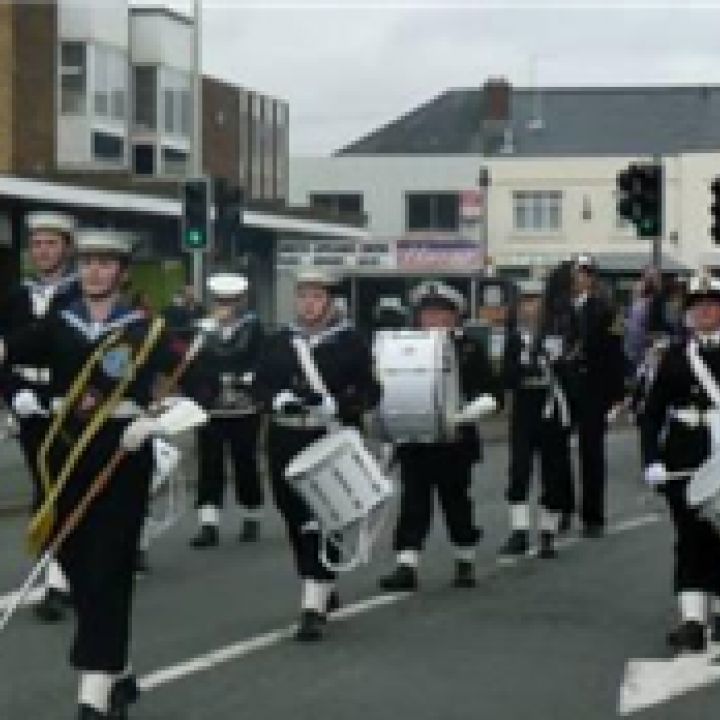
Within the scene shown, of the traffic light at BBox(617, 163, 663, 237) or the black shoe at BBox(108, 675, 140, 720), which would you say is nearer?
the black shoe at BBox(108, 675, 140, 720)

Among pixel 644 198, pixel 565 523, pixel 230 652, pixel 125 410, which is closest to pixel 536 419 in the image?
pixel 565 523

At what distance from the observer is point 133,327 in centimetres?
773

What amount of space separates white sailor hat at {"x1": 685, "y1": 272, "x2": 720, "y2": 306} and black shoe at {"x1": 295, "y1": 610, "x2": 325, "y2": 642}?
2.49 metres

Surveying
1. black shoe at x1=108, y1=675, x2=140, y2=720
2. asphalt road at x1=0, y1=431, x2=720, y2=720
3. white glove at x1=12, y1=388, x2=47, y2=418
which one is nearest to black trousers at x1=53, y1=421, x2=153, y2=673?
black shoe at x1=108, y1=675, x2=140, y2=720

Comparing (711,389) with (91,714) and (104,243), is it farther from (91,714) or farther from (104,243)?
(91,714)

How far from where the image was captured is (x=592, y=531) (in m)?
13.8

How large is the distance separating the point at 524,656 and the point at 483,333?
398 centimetres

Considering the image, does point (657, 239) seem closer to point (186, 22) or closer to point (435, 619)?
point (435, 619)

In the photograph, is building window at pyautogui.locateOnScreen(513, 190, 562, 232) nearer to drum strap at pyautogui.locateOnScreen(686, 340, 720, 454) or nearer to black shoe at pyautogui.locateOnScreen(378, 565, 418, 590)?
black shoe at pyautogui.locateOnScreen(378, 565, 418, 590)

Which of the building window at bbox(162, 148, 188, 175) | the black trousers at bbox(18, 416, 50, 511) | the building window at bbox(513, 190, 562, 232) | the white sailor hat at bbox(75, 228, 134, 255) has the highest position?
the building window at bbox(162, 148, 188, 175)

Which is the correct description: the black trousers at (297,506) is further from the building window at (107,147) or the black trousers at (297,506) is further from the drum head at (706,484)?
the building window at (107,147)

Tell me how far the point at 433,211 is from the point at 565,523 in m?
63.7

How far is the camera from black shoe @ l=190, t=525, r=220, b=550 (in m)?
13.2

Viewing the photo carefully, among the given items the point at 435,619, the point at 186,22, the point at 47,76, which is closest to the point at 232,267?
the point at 47,76
